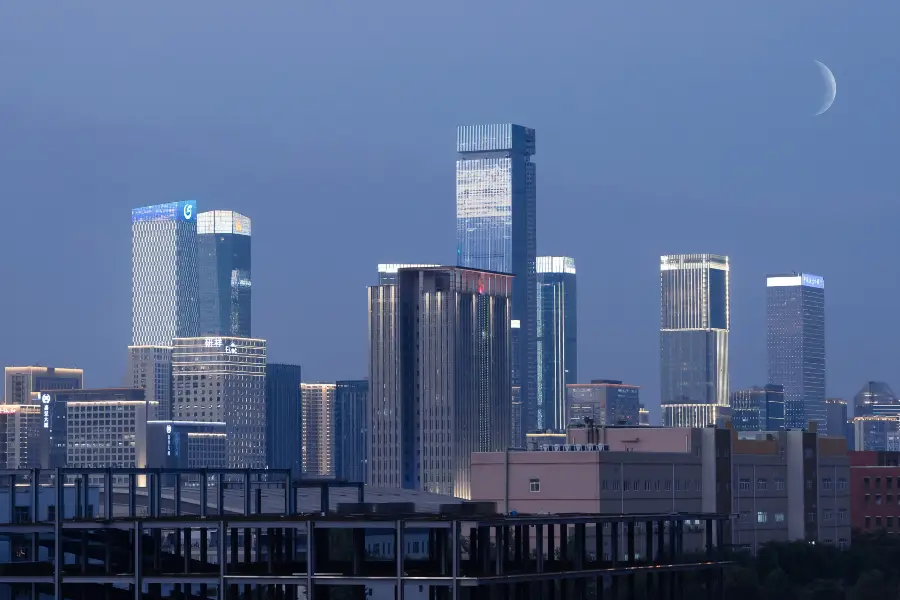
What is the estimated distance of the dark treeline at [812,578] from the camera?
166250mm

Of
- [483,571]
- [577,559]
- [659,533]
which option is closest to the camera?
[483,571]

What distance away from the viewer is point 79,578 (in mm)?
89812

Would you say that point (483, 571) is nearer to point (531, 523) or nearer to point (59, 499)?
point (531, 523)

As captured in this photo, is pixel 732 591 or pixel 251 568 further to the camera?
pixel 732 591

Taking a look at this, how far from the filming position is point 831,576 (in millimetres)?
191250

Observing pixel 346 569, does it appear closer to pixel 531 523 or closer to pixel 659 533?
pixel 531 523

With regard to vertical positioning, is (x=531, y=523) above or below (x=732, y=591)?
above

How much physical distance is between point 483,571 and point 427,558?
5.28 metres

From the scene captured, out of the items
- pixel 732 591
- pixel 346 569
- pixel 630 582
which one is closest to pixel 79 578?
pixel 346 569

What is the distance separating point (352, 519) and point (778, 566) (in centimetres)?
11000

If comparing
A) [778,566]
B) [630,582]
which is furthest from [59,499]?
Answer: [778,566]

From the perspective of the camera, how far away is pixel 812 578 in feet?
623

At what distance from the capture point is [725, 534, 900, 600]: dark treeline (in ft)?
545

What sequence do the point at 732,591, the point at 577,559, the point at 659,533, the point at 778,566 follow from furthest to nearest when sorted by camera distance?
the point at 778,566 < the point at 732,591 < the point at 659,533 < the point at 577,559
